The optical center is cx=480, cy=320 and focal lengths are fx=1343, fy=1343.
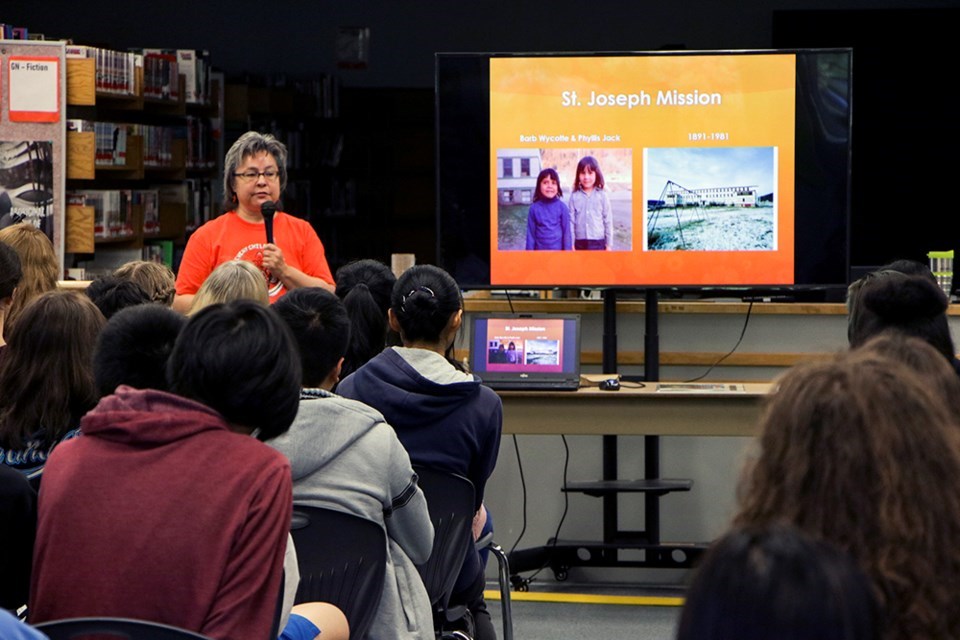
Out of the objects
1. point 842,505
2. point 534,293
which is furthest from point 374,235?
point 842,505

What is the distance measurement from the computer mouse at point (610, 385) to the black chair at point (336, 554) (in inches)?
86.5

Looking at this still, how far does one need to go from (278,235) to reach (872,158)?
547 centimetres

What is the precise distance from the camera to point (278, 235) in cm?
435

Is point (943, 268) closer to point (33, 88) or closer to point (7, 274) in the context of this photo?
point (7, 274)

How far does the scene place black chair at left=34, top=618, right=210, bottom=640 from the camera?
5.24 ft

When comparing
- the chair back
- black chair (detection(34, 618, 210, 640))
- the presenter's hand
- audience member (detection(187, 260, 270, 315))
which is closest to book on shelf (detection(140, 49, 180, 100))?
the presenter's hand

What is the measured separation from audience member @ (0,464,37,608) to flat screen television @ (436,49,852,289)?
2825 mm

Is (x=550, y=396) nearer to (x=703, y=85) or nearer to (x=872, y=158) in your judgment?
(x=703, y=85)

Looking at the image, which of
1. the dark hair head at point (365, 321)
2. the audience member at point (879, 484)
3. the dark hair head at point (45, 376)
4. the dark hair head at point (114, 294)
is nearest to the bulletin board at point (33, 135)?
the dark hair head at point (114, 294)

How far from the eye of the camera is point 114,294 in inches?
136

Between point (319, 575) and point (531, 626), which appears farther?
point (531, 626)

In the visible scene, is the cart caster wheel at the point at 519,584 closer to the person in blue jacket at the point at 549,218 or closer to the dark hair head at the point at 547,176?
the person in blue jacket at the point at 549,218

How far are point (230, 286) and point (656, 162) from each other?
1.91 metres

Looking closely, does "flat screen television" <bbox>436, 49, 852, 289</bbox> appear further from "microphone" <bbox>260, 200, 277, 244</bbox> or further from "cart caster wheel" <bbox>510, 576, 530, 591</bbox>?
"cart caster wheel" <bbox>510, 576, 530, 591</bbox>
